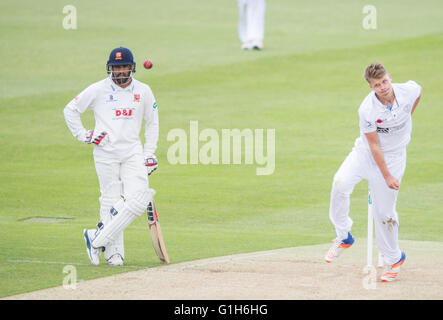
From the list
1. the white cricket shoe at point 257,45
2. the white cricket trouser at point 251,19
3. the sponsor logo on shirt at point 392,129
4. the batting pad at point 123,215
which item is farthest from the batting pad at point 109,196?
the white cricket shoe at point 257,45

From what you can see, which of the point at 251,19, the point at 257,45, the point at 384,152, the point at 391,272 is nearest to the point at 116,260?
the point at 391,272

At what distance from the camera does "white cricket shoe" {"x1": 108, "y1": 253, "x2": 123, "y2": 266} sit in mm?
8578

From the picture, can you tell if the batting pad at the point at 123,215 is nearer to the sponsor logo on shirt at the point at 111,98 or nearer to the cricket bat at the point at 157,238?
the cricket bat at the point at 157,238

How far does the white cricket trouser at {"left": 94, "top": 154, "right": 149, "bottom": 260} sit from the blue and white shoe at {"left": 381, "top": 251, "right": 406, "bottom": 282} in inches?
98.7

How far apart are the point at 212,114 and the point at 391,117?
11.4 m

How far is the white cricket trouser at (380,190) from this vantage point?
7727 mm

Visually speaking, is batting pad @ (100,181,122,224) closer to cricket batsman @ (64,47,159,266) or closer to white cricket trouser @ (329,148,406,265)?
cricket batsman @ (64,47,159,266)

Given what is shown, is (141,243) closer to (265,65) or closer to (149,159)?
(149,159)

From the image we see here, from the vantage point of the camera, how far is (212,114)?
18750mm

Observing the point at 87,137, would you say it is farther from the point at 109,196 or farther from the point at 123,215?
the point at 123,215

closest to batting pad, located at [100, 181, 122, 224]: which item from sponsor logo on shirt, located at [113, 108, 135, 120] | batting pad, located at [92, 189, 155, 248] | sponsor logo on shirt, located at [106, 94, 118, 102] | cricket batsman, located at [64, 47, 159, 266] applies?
cricket batsman, located at [64, 47, 159, 266]

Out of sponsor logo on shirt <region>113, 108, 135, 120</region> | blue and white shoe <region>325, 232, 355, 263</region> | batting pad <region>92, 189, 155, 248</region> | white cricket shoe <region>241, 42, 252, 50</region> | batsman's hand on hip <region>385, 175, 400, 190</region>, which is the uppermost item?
white cricket shoe <region>241, 42, 252, 50</region>

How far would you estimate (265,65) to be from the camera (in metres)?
22.8

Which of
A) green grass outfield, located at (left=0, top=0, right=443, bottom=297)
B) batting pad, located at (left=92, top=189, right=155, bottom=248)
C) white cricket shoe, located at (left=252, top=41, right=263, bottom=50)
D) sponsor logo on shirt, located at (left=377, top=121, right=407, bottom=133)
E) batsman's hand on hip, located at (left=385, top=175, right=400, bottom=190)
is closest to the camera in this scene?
batsman's hand on hip, located at (left=385, top=175, right=400, bottom=190)
